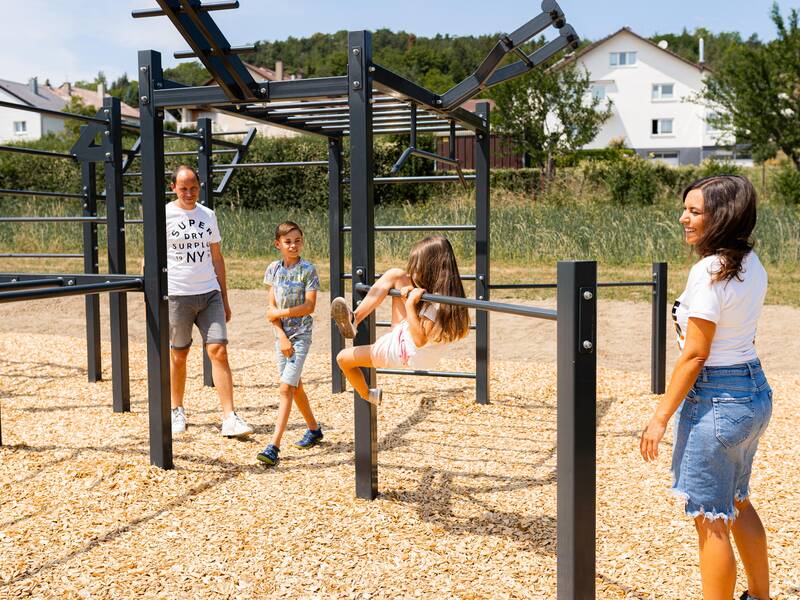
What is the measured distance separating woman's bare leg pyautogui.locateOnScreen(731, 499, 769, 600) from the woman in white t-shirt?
7.4 inches

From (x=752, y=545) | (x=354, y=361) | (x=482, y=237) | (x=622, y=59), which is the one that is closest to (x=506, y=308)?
(x=752, y=545)

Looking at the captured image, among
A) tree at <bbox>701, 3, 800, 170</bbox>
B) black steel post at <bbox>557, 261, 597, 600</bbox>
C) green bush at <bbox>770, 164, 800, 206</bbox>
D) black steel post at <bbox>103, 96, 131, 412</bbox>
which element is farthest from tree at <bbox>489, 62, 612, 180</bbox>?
black steel post at <bbox>557, 261, 597, 600</bbox>

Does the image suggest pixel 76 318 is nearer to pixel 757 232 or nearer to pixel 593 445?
pixel 593 445

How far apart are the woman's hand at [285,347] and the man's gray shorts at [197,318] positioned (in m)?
0.53

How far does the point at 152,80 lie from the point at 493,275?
28.2ft

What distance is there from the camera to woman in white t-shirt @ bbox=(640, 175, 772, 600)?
7.16 feet

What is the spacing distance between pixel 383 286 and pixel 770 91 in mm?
21017

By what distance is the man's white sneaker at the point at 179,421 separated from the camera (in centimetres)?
472

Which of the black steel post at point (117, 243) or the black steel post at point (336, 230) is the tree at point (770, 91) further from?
the black steel post at point (117, 243)

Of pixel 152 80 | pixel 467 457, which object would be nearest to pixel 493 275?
pixel 467 457

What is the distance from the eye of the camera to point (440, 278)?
3193 mm

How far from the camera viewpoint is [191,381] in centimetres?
629

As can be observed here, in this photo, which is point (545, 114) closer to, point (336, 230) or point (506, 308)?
point (336, 230)

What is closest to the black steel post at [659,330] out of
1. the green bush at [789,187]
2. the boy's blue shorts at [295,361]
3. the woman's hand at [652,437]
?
the boy's blue shorts at [295,361]
